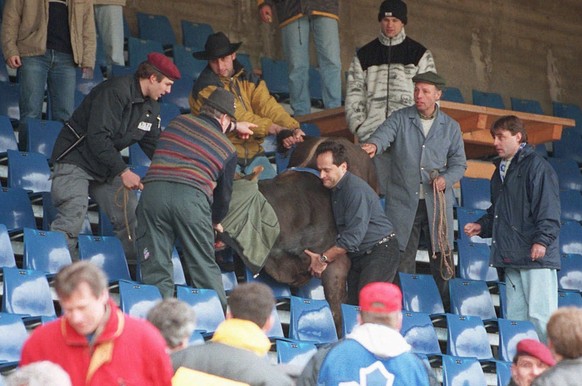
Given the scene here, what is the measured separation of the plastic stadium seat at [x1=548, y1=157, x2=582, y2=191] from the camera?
39.9 ft

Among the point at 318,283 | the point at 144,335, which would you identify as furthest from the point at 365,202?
the point at 144,335

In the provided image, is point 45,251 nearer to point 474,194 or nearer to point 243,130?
point 243,130

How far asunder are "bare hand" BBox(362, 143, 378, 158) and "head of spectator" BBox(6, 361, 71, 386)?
4911 mm

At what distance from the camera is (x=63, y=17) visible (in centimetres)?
932

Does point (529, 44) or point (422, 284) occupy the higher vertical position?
point (529, 44)

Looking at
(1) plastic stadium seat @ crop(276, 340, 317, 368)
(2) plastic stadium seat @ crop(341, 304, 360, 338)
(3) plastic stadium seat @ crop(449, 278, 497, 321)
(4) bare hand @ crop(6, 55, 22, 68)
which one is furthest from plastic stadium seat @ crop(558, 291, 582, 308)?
(4) bare hand @ crop(6, 55, 22, 68)

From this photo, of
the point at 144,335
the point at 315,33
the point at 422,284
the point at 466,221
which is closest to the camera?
the point at 144,335

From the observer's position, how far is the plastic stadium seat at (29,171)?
8273 mm

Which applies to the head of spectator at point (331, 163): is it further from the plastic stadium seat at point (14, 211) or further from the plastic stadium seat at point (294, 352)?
the plastic stadium seat at point (14, 211)

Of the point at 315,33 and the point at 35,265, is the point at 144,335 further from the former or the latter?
the point at 315,33

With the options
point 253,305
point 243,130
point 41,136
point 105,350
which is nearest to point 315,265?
point 243,130

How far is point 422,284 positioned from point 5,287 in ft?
10.2

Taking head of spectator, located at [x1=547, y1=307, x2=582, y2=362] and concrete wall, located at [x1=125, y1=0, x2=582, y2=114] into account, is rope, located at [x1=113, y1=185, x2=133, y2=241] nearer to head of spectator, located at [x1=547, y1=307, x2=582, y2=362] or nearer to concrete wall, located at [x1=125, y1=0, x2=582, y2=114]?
head of spectator, located at [x1=547, y1=307, x2=582, y2=362]

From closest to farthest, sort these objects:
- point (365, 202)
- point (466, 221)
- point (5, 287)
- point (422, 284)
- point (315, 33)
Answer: point (5, 287) → point (365, 202) → point (422, 284) → point (466, 221) → point (315, 33)
